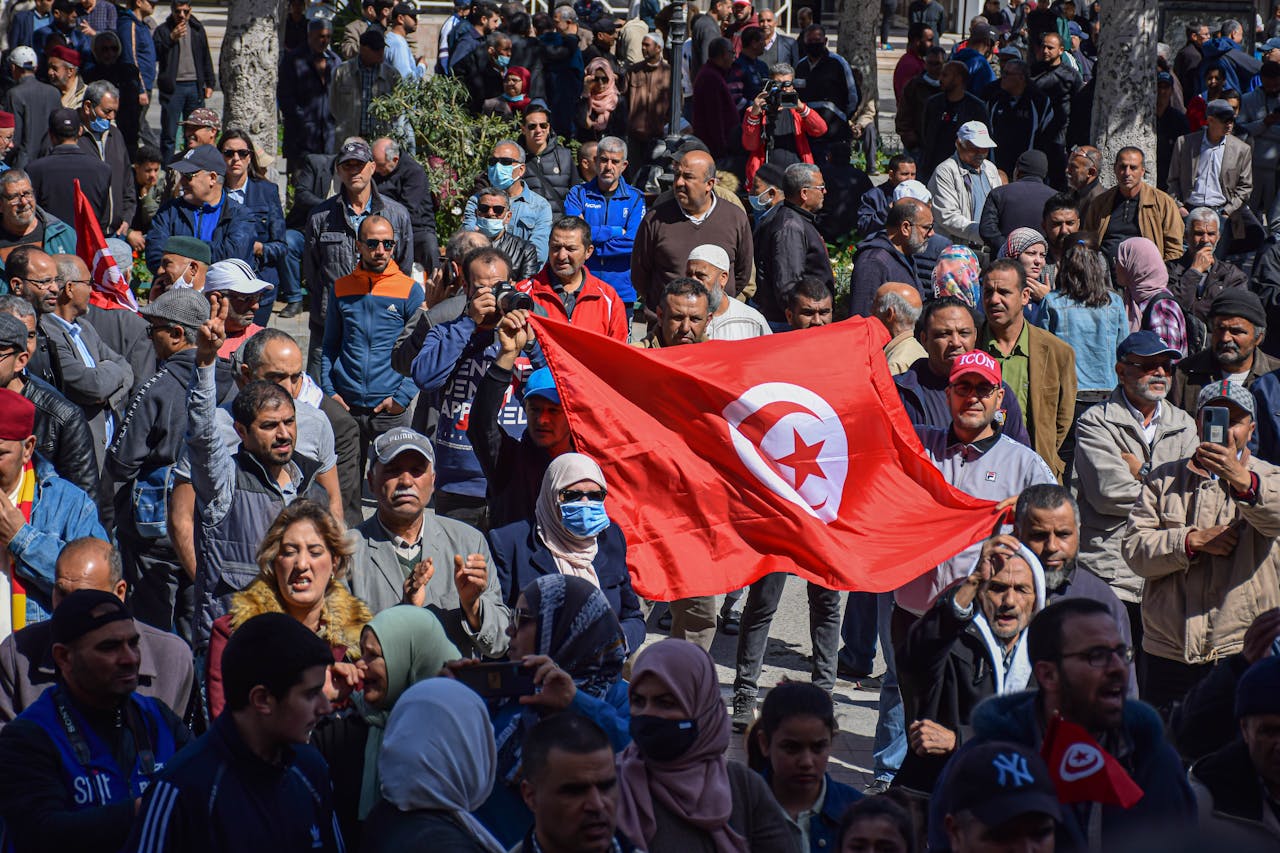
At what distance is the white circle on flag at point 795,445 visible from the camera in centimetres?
A: 761

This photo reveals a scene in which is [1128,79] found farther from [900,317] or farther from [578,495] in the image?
[578,495]

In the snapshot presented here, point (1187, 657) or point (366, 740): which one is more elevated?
point (366, 740)

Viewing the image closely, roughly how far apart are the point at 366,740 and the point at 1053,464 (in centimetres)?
467

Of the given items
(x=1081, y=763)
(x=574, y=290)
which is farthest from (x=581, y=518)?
(x=574, y=290)

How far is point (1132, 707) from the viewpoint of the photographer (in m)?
4.71

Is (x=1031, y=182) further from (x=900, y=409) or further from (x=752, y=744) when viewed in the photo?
(x=752, y=744)

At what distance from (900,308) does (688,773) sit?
16.0ft

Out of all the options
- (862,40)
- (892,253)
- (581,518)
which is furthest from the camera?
(862,40)

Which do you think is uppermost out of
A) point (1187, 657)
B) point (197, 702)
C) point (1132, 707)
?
point (1132, 707)

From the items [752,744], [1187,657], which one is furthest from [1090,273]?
[752,744]

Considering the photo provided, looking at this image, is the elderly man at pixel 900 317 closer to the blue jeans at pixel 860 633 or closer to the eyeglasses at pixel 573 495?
the blue jeans at pixel 860 633

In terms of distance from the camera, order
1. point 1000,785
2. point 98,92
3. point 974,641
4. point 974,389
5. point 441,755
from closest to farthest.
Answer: point 1000,785, point 441,755, point 974,641, point 974,389, point 98,92

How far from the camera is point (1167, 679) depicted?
7.16 meters

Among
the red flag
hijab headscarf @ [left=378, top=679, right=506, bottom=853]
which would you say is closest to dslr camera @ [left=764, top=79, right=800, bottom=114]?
the red flag
